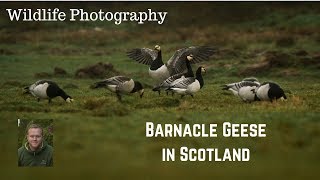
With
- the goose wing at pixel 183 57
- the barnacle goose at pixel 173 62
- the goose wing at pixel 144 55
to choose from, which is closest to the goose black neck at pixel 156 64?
the barnacle goose at pixel 173 62

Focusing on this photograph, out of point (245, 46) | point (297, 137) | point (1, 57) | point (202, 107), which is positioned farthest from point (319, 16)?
point (297, 137)

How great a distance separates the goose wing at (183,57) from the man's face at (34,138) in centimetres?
799

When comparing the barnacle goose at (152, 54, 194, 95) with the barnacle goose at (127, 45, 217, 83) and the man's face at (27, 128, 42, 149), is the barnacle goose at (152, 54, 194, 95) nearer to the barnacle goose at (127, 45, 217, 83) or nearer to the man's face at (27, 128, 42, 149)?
the barnacle goose at (127, 45, 217, 83)

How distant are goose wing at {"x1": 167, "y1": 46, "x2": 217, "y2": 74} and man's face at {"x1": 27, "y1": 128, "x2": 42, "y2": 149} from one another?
7988mm

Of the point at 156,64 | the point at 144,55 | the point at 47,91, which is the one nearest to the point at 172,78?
the point at 156,64

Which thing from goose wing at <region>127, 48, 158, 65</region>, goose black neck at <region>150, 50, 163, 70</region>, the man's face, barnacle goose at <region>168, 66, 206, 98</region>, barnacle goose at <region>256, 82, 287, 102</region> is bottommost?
the man's face

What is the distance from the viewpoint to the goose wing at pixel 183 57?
19906 millimetres

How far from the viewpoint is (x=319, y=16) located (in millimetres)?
34375

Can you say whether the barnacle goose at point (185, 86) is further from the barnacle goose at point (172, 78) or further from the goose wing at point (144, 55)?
the goose wing at point (144, 55)

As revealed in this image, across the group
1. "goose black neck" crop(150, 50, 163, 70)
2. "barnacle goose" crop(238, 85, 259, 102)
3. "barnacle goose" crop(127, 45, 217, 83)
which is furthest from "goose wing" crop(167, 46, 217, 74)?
"barnacle goose" crop(238, 85, 259, 102)

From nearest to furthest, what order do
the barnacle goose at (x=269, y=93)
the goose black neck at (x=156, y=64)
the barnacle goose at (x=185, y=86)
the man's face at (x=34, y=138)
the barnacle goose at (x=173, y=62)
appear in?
1. the man's face at (x=34, y=138)
2. the barnacle goose at (x=269, y=93)
3. the barnacle goose at (x=185, y=86)
4. the barnacle goose at (x=173, y=62)
5. the goose black neck at (x=156, y=64)

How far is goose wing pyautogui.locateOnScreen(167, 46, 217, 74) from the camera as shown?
19.9 m

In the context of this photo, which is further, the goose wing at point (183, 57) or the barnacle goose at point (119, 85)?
the goose wing at point (183, 57)

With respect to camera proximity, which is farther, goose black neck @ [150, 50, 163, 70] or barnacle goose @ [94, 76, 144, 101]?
goose black neck @ [150, 50, 163, 70]
